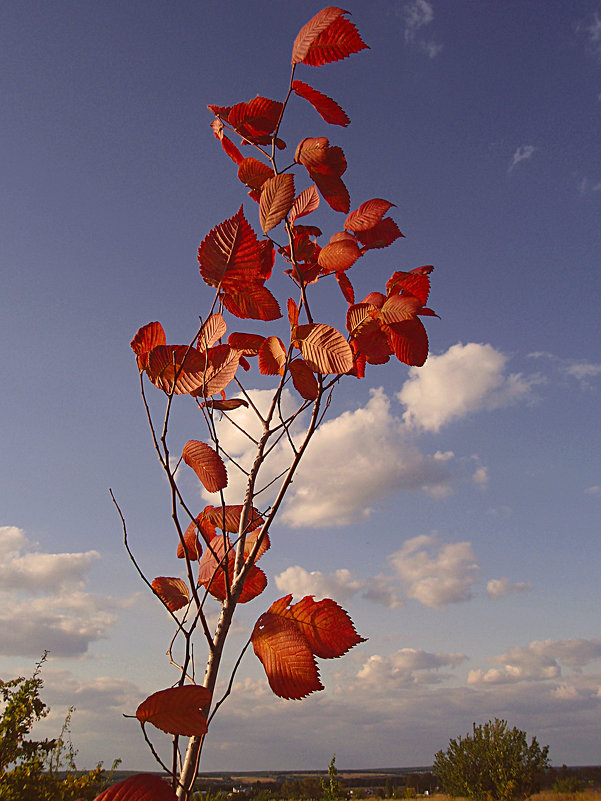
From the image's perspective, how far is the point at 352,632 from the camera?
1121 mm

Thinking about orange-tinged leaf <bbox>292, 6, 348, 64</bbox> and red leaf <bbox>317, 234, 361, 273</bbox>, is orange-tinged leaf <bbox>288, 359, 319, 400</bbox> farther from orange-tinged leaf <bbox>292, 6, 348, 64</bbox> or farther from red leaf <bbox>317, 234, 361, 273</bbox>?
orange-tinged leaf <bbox>292, 6, 348, 64</bbox>

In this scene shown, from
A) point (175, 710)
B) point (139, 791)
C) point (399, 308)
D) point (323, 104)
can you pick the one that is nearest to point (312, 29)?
point (323, 104)

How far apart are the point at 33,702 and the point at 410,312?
5.19 meters

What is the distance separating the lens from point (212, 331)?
135cm

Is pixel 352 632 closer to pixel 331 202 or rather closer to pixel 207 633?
pixel 207 633

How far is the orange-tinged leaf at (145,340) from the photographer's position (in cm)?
130

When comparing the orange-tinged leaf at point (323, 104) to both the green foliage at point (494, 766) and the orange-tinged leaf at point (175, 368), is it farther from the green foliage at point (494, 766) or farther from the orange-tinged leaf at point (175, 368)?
the green foliage at point (494, 766)

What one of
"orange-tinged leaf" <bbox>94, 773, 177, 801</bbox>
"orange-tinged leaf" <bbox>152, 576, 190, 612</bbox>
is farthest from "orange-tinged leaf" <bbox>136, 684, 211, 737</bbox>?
"orange-tinged leaf" <bbox>152, 576, 190, 612</bbox>

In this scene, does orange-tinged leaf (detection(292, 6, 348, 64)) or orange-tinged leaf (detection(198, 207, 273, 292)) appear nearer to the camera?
orange-tinged leaf (detection(198, 207, 273, 292))

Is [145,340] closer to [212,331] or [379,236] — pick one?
[212,331]

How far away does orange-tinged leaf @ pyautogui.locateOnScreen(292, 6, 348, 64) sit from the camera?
1.39 m

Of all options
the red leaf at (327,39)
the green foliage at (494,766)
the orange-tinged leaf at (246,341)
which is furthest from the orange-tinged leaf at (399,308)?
the green foliage at (494,766)

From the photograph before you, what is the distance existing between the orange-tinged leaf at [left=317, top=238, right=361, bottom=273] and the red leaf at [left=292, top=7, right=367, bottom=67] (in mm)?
469

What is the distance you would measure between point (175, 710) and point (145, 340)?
2.57 feet
